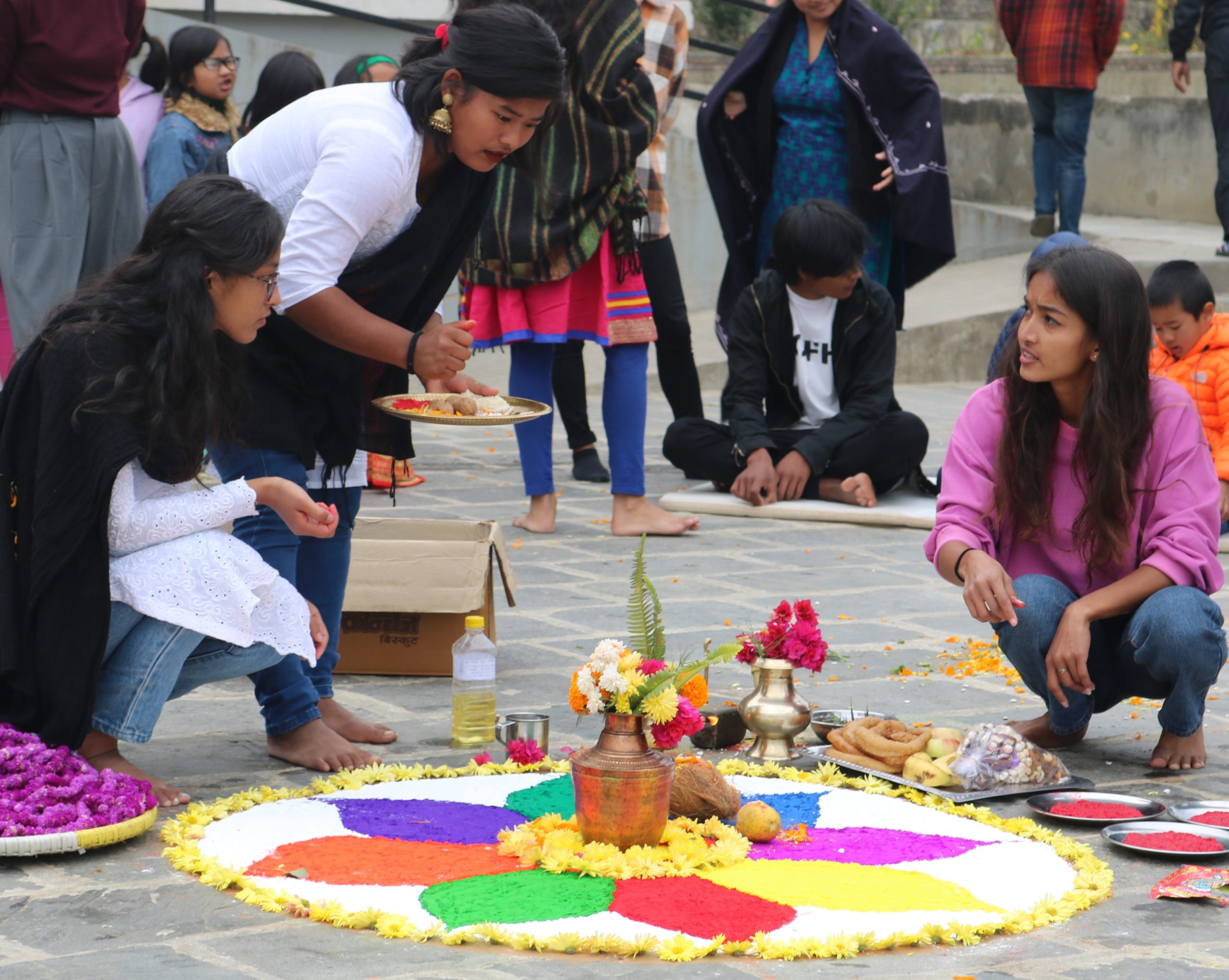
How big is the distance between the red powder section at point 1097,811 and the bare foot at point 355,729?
144 cm

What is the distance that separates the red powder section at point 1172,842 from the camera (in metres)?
3.02

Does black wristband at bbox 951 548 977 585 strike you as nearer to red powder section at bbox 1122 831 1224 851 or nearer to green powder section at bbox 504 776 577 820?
red powder section at bbox 1122 831 1224 851

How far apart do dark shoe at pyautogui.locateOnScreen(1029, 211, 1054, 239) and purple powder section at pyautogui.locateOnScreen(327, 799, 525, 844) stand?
9247 millimetres

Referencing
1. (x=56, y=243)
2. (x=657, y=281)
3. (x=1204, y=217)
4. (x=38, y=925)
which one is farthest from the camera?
(x=1204, y=217)

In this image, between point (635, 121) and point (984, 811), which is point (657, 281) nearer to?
point (635, 121)

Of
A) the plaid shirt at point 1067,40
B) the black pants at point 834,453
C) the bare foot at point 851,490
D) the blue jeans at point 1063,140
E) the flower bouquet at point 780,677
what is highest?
the plaid shirt at point 1067,40

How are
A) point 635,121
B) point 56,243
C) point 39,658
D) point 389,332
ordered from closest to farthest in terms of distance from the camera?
point 39,658 → point 389,332 → point 635,121 → point 56,243

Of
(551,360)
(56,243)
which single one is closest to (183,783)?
(551,360)

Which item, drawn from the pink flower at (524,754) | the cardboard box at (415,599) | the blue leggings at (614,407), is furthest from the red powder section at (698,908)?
the blue leggings at (614,407)

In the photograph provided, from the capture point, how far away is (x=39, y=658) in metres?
3.12

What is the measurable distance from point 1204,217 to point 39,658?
427 inches

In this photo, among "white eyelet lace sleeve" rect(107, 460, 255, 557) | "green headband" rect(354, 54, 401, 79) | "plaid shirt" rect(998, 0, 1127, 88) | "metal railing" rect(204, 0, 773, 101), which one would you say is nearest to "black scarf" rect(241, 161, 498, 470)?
"white eyelet lace sleeve" rect(107, 460, 255, 557)

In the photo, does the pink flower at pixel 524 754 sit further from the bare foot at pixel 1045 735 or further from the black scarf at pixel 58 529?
the bare foot at pixel 1045 735

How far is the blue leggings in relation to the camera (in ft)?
20.0
